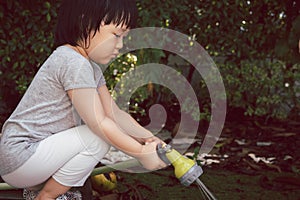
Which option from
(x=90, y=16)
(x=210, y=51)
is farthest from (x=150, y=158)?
(x=210, y=51)

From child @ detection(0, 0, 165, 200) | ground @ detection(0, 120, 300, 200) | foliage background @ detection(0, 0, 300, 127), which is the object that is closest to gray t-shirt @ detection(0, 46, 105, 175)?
child @ detection(0, 0, 165, 200)

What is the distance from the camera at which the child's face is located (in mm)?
2115

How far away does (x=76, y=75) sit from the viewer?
6.67ft

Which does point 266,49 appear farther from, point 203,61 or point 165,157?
point 165,157

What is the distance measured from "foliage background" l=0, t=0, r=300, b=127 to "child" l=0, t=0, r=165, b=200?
1625 millimetres

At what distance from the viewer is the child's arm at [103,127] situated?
6.63 feet

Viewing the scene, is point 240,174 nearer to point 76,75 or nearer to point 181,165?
point 181,165

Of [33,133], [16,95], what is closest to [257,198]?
[33,133]

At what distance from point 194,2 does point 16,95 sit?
61.0 inches

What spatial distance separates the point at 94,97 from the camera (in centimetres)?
203

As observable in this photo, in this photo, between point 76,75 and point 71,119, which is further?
point 71,119

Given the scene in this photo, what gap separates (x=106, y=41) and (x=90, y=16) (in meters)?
0.10

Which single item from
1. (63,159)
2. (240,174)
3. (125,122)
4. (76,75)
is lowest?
(240,174)

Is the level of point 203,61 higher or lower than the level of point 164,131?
higher
